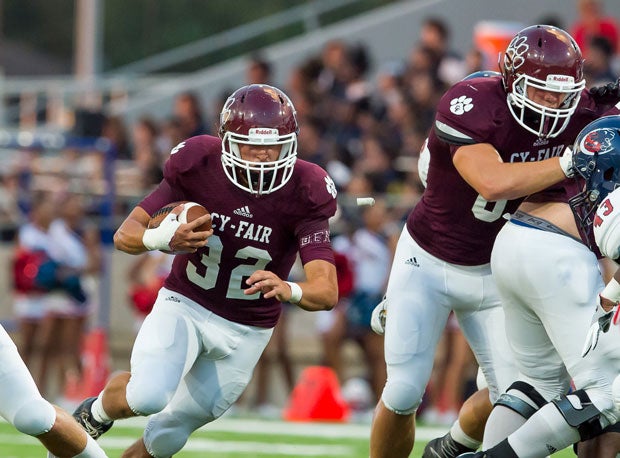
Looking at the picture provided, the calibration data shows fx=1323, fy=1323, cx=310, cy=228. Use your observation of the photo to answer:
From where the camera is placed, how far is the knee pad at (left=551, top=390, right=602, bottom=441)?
179 inches

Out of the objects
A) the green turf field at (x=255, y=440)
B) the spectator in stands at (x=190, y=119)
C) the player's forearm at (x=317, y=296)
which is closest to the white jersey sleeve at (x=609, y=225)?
the player's forearm at (x=317, y=296)

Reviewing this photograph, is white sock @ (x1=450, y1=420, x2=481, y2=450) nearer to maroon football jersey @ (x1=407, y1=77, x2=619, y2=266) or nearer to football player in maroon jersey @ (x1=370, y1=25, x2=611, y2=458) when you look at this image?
football player in maroon jersey @ (x1=370, y1=25, x2=611, y2=458)

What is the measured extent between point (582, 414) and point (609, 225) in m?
0.67

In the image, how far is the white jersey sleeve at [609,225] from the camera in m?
4.38

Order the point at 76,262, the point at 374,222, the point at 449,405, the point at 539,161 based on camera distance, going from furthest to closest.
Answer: the point at 76,262
the point at 374,222
the point at 449,405
the point at 539,161

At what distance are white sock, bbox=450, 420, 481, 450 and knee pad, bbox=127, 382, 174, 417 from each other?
131cm

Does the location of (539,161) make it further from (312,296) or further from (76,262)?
(76,262)

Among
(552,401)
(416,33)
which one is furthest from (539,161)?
(416,33)

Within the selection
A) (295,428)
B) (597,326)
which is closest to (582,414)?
(597,326)

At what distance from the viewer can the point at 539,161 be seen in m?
4.88

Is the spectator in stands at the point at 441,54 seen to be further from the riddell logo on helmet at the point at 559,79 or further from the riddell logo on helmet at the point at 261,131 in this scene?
the riddell logo on helmet at the point at 559,79

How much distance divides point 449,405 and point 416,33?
5.70 m

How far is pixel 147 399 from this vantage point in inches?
199

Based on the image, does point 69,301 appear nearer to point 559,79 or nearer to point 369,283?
point 369,283
